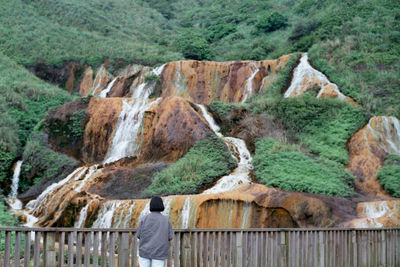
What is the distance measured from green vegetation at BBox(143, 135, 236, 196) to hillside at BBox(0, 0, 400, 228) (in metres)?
0.06

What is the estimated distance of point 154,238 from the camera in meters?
5.86

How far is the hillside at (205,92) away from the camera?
61.1ft

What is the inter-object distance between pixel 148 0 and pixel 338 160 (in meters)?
43.4

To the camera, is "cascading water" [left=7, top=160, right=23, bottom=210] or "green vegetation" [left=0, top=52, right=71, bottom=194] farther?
"green vegetation" [left=0, top=52, right=71, bottom=194]

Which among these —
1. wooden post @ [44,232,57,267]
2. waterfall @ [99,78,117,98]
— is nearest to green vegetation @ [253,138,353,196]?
wooden post @ [44,232,57,267]

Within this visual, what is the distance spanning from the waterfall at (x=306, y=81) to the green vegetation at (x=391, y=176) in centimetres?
633

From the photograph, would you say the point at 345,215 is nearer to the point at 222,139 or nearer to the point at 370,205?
the point at 370,205

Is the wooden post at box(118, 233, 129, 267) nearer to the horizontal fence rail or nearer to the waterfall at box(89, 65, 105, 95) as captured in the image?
the horizontal fence rail

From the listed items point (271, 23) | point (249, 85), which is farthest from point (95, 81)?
point (271, 23)

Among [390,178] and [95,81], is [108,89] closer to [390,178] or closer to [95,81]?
[95,81]

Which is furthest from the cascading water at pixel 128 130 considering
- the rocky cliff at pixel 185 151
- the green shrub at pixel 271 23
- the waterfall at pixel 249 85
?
the green shrub at pixel 271 23

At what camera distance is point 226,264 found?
7023 millimetres

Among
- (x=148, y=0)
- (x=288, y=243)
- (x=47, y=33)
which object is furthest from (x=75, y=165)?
(x=148, y=0)

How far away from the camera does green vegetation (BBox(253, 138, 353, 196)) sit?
53.2ft
